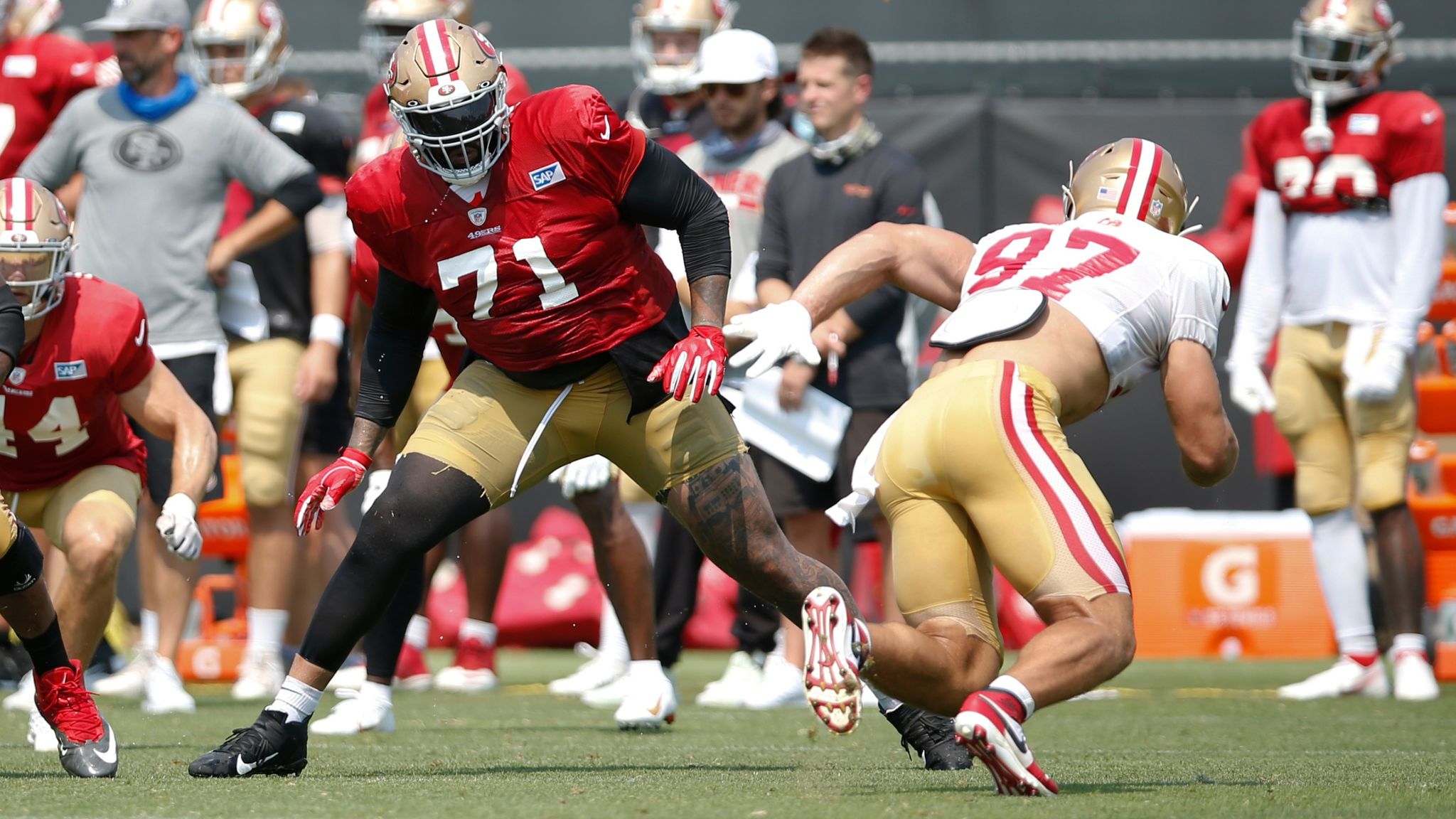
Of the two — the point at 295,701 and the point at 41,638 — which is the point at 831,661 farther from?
the point at 41,638

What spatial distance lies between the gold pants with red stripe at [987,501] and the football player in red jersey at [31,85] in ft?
15.9

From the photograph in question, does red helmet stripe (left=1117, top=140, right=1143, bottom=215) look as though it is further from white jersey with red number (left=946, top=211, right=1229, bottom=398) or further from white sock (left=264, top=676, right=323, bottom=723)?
white sock (left=264, top=676, right=323, bottom=723)

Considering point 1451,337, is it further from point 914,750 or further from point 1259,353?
point 914,750

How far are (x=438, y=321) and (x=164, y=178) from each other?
1.57 meters

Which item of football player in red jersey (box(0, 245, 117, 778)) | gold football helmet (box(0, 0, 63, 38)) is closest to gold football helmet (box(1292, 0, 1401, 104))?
football player in red jersey (box(0, 245, 117, 778))

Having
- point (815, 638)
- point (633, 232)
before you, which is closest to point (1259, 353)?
point (633, 232)

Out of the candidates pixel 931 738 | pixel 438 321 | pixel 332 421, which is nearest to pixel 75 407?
pixel 438 321

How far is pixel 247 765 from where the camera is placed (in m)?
4.19

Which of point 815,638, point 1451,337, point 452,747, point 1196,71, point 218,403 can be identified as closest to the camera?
point 815,638

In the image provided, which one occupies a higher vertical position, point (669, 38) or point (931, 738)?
point (669, 38)

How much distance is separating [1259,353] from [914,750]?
10.4ft

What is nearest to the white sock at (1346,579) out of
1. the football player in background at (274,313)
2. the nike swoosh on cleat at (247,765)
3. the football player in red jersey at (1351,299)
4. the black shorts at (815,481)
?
the football player in red jersey at (1351,299)

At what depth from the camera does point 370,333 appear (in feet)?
14.9

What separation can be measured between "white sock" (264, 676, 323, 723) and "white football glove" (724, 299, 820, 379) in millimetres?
1164
